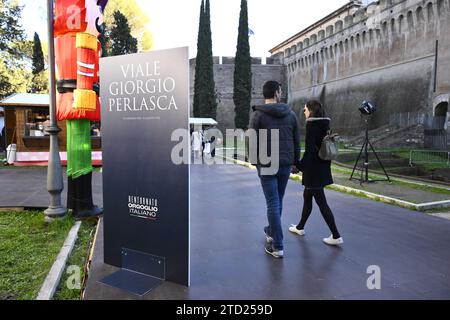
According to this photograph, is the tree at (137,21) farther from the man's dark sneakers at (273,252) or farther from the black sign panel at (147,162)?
the man's dark sneakers at (273,252)

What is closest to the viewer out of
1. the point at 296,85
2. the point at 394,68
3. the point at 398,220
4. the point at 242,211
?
the point at 398,220

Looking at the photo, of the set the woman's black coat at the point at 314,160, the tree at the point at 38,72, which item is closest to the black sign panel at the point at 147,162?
the woman's black coat at the point at 314,160

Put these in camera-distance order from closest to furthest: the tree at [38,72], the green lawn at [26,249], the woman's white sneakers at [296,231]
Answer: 1. the green lawn at [26,249]
2. the woman's white sneakers at [296,231]
3. the tree at [38,72]

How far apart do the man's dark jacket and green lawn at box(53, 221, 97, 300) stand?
7.09 feet

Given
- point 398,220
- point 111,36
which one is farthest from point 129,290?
point 111,36

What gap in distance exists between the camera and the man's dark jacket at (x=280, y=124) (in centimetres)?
365

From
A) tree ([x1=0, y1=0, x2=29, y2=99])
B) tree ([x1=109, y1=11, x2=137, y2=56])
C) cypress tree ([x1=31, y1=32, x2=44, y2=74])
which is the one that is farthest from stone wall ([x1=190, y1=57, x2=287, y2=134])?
tree ([x1=0, y1=0, x2=29, y2=99])

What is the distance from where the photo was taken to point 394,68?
2630 centimetres

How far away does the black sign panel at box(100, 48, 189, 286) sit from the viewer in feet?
9.59

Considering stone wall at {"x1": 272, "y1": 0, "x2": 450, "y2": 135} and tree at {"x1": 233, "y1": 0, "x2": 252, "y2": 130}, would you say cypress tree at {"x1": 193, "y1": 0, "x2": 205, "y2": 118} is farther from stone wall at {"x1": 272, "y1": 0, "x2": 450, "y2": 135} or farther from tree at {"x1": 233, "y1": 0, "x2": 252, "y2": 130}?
stone wall at {"x1": 272, "y1": 0, "x2": 450, "y2": 135}

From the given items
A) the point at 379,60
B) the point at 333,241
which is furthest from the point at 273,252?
the point at 379,60

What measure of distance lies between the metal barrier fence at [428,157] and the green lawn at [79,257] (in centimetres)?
1434
